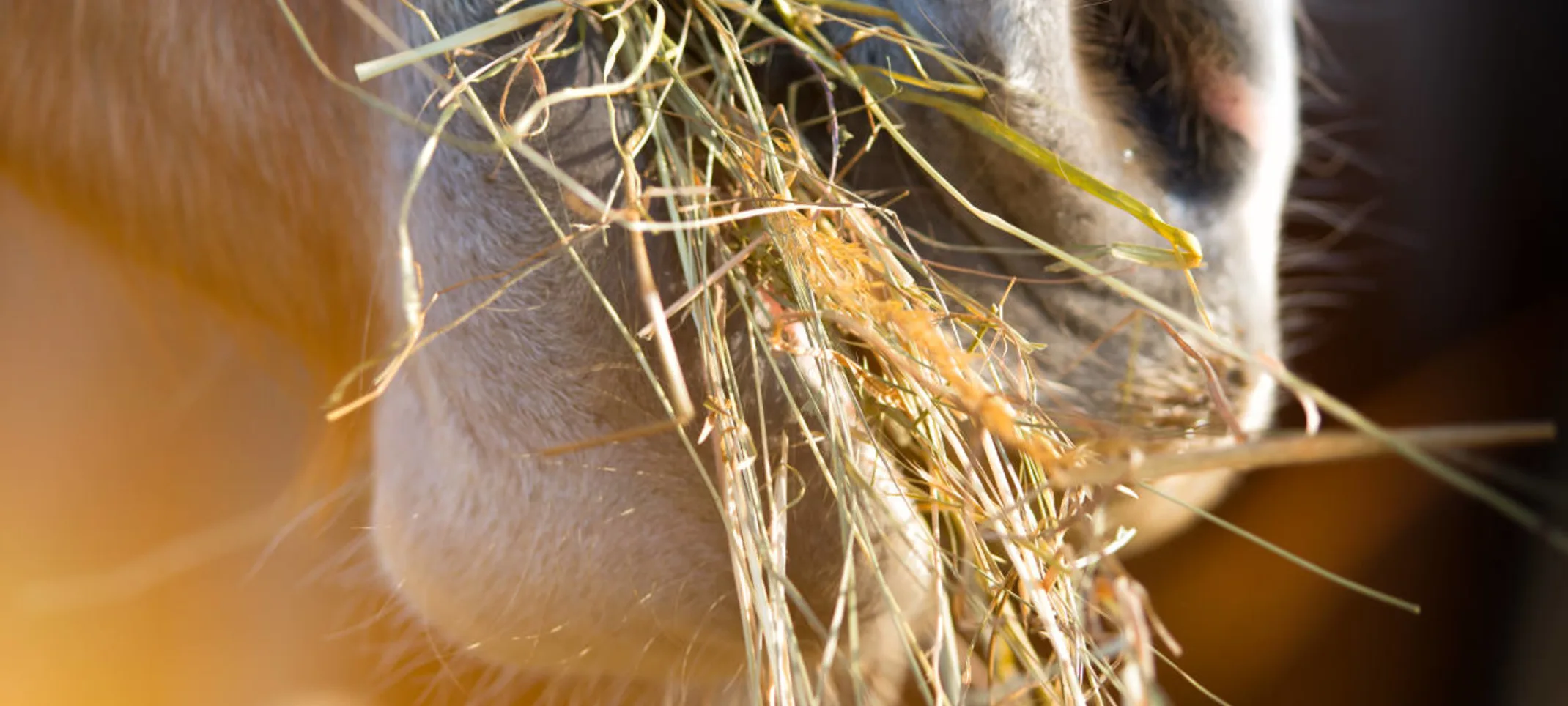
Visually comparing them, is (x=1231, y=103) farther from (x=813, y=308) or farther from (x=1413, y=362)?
(x=1413, y=362)

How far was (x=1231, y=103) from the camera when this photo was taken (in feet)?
1.15

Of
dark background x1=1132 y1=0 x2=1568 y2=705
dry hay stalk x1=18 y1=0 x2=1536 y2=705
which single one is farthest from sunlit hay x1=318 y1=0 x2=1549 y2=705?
dark background x1=1132 y1=0 x2=1568 y2=705

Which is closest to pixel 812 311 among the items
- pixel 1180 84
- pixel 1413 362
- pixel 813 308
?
pixel 813 308

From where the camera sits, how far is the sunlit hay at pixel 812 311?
28 centimetres

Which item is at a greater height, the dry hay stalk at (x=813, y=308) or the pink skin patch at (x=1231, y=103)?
the pink skin patch at (x=1231, y=103)

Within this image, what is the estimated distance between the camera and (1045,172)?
0.33 m

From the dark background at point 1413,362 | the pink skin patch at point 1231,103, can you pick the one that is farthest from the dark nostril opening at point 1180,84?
the dark background at point 1413,362

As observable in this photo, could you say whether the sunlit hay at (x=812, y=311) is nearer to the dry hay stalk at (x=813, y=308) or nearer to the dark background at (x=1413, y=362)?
the dry hay stalk at (x=813, y=308)

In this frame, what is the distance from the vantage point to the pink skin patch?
35 cm

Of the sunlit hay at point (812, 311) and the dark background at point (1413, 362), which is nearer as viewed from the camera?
the sunlit hay at point (812, 311)

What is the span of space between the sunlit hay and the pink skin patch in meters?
0.08

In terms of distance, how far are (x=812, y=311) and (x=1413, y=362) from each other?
1.15 metres

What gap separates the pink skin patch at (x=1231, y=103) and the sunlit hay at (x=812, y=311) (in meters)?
0.08

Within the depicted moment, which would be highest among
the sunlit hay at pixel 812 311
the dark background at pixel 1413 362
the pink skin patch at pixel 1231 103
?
the pink skin patch at pixel 1231 103
